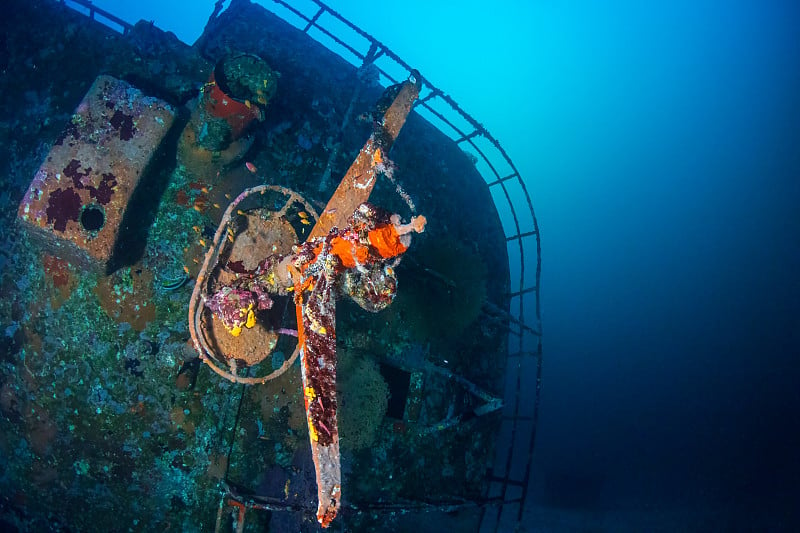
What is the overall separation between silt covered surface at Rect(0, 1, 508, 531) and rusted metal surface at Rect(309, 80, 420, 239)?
2.86ft

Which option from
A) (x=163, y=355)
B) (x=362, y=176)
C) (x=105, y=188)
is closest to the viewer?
(x=362, y=176)

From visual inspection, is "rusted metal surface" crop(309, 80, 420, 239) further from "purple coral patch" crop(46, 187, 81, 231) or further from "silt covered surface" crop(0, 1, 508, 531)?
"purple coral patch" crop(46, 187, 81, 231)

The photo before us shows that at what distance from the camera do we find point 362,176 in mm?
2760

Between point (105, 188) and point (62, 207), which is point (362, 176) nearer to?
point (105, 188)

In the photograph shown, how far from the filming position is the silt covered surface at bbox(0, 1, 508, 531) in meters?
3.50

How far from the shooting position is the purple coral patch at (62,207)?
3107mm

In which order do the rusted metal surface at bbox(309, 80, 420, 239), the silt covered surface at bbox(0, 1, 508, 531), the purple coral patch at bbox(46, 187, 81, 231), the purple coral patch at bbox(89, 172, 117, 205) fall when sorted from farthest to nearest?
the silt covered surface at bbox(0, 1, 508, 531)
the purple coral patch at bbox(89, 172, 117, 205)
the purple coral patch at bbox(46, 187, 81, 231)
the rusted metal surface at bbox(309, 80, 420, 239)

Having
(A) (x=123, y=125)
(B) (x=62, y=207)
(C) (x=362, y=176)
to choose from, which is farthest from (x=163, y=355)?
(C) (x=362, y=176)

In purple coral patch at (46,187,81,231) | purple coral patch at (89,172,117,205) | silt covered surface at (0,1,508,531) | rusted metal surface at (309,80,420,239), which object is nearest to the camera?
rusted metal surface at (309,80,420,239)

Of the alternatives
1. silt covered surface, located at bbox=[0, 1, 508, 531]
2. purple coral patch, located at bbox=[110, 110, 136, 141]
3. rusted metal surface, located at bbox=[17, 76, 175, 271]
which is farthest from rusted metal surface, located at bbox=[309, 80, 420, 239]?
purple coral patch, located at bbox=[110, 110, 136, 141]

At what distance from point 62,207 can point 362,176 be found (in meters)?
2.57

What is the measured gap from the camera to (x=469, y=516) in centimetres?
528

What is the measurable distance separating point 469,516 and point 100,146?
242 inches

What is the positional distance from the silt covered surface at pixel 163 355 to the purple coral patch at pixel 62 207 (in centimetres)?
48
